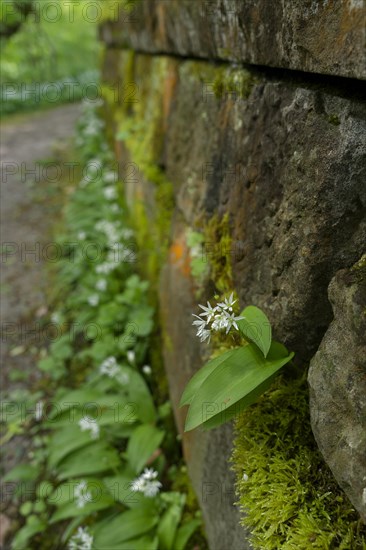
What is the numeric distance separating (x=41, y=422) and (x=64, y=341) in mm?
786

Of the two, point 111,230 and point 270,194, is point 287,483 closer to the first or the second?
point 270,194

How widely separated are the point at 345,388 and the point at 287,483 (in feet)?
1.34

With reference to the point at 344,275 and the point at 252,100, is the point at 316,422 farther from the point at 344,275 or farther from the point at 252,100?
the point at 252,100

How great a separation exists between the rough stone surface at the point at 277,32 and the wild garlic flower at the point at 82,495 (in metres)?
2.44

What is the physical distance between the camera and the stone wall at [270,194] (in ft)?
4.42

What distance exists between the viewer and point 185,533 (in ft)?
7.72

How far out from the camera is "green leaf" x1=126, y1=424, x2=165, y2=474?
268 centimetres

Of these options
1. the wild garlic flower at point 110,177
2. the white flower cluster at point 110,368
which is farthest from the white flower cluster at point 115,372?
the wild garlic flower at point 110,177

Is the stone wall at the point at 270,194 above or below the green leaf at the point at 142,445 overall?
above

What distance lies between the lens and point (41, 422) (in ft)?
11.7

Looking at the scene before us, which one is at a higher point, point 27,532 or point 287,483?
point 287,483

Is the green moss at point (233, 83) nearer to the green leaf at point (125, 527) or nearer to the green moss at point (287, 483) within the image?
the green moss at point (287, 483)

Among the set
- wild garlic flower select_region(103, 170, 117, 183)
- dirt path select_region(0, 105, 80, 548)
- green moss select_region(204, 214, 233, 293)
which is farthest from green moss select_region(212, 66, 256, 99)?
wild garlic flower select_region(103, 170, 117, 183)

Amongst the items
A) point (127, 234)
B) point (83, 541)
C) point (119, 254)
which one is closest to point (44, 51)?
point (127, 234)
